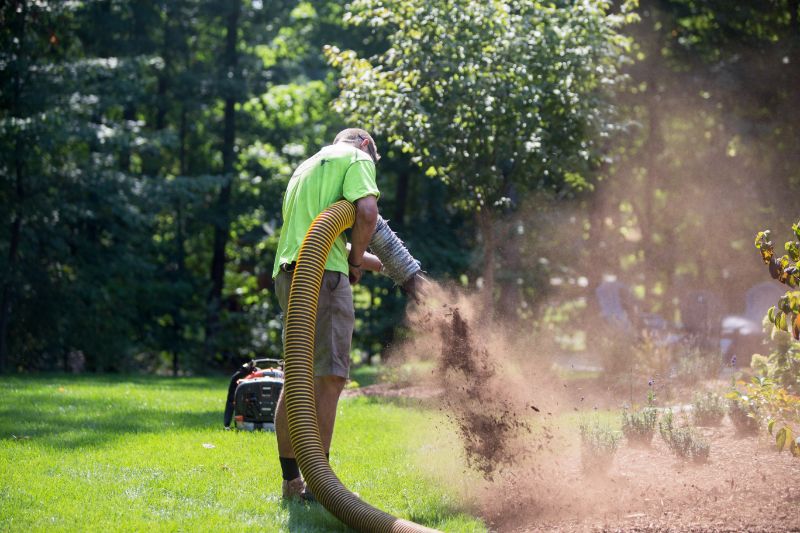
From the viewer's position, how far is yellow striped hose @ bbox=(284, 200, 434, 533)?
4.47m

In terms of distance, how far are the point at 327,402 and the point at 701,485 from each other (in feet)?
6.73

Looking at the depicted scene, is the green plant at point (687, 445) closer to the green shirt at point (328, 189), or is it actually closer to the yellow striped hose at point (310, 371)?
the yellow striped hose at point (310, 371)

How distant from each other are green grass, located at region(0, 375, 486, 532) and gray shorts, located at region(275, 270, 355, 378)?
2.40 ft

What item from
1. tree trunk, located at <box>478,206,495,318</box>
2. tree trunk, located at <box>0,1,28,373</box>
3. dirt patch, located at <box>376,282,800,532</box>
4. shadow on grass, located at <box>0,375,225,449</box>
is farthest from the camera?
tree trunk, located at <box>0,1,28,373</box>

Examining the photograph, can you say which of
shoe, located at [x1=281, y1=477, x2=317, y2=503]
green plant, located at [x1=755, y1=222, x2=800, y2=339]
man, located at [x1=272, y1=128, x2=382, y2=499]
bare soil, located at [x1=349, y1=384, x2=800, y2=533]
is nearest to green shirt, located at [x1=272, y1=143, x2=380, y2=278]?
man, located at [x1=272, y1=128, x2=382, y2=499]

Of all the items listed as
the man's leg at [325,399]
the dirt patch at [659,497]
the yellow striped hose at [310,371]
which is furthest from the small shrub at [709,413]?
the yellow striped hose at [310,371]

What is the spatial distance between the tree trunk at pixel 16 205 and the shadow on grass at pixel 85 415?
5.41 meters

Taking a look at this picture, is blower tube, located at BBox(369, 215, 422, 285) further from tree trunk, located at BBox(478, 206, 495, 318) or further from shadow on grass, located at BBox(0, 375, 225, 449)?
tree trunk, located at BBox(478, 206, 495, 318)

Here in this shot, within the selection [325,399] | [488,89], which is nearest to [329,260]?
[325,399]

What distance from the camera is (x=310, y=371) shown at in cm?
470

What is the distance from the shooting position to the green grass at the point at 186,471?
4602mm

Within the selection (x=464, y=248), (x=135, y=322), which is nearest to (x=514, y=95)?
(x=464, y=248)

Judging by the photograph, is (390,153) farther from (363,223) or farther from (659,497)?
(659,497)

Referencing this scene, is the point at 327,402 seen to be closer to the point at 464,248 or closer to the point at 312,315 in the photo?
the point at 312,315
